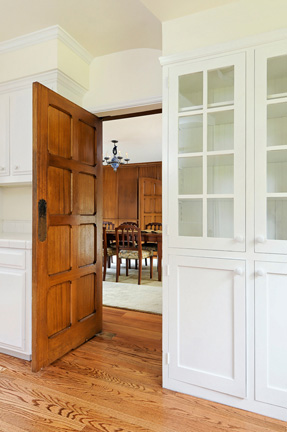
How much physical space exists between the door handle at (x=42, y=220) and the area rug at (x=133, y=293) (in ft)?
6.05

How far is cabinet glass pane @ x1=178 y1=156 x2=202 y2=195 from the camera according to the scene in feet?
6.12

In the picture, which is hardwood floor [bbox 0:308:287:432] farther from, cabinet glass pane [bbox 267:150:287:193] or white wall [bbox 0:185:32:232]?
cabinet glass pane [bbox 267:150:287:193]

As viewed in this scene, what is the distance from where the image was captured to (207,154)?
5.99 feet

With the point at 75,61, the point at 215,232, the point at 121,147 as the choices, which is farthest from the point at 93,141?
the point at 121,147

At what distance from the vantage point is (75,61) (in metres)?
2.63

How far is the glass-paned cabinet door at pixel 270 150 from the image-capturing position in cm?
166

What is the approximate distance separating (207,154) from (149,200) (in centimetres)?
605

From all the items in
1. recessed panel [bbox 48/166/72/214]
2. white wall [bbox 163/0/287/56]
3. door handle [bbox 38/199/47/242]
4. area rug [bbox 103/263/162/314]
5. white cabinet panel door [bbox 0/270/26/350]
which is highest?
white wall [bbox 163/0/287/56]

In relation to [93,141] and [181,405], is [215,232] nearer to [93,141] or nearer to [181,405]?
[181,405]

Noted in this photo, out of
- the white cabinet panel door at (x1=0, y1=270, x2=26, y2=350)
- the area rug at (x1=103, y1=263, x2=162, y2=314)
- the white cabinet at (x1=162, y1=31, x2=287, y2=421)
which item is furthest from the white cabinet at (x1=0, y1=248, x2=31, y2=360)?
the area rug at (x1=103, y1=263, x2=162, y2=314)

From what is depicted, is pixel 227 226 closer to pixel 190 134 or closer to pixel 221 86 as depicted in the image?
pixel 190 134

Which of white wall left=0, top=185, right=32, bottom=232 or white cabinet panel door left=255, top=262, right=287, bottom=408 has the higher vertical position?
white wall left=0, top=185, right=32, bottom=232

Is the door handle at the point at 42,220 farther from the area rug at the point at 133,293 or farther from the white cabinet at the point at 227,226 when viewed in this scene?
the area rug at the point at 133,293

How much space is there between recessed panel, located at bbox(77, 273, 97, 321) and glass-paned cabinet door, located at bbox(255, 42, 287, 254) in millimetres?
1586
